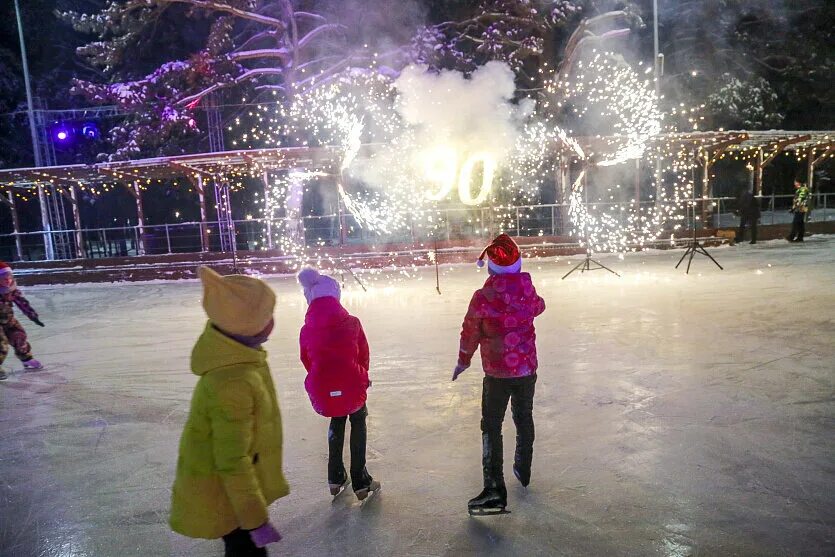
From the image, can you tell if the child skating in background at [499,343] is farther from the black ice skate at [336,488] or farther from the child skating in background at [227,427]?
the child skating in background at [227,427]

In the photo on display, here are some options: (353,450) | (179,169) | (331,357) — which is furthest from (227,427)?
(179,169)

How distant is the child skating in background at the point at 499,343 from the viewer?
3.43 m

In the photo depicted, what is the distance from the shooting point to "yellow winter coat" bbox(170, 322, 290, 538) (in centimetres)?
224

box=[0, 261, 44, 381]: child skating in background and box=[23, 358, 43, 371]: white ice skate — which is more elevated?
box=[0, 261, 44, 381]: child skating in background

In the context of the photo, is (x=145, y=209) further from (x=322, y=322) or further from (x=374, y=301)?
(x=322, y=322)

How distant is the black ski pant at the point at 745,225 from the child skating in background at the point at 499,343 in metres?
18.0

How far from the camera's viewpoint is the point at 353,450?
3.68 metres

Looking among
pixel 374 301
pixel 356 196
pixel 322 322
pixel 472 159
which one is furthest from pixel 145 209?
pixel 322 322

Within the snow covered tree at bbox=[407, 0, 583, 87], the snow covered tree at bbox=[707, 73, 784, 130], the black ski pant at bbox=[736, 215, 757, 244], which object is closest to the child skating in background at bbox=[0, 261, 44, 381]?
the snow covered tree at bbox=[407, 0, 583, 87]

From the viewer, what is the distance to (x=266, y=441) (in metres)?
2.42

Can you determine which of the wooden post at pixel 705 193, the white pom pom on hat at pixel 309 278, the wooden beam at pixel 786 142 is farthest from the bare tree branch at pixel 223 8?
the white pom pom on hat at pixel 309 278

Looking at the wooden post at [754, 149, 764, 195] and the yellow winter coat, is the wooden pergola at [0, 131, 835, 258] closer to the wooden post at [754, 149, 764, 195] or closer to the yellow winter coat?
the wooden post at [754, 149, 764, 195]

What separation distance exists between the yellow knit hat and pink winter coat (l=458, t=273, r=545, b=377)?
4.70 feet

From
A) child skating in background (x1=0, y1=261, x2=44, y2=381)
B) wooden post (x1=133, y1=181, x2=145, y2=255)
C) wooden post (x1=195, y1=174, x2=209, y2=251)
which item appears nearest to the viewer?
child skating in background (x1=0, y1=261, x2=44, y2=381)
